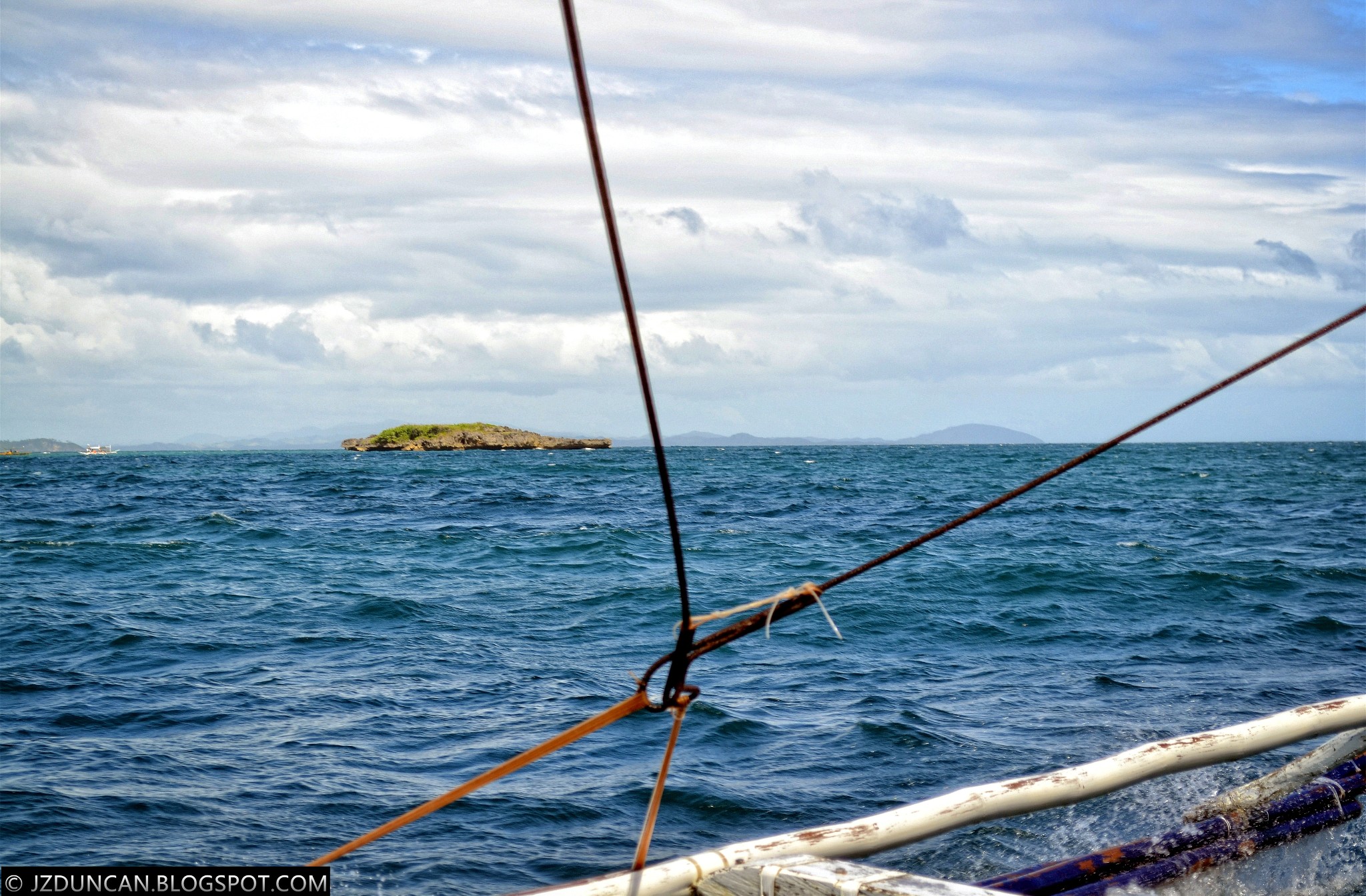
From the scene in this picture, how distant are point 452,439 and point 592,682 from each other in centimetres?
13201

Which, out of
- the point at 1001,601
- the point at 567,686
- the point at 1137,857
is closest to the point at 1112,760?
the point at 1137,857

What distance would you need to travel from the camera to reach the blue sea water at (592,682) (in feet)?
23.2

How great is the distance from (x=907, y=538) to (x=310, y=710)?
18.2m

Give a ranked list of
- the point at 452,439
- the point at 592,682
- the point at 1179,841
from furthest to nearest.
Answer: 1. the point at 452,439
2. the point at 592,682
3. the point at 1179,841

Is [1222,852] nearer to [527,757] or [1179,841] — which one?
[1179,841]

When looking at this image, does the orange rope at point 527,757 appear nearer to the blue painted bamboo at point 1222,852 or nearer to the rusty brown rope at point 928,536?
the rusty brown rope at point 928,536

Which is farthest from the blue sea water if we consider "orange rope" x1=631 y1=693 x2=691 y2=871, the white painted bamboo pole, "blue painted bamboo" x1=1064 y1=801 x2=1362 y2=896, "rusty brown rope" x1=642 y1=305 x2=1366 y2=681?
"orange rope" x1=631 y1=693 x2=691 y2=871

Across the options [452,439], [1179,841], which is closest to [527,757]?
[1179,841]

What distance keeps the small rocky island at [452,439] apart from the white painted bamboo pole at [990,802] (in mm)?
138476

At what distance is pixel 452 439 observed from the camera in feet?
460

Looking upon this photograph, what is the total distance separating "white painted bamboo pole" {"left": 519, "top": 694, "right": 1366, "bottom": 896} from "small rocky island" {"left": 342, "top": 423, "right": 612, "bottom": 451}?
13848 cm

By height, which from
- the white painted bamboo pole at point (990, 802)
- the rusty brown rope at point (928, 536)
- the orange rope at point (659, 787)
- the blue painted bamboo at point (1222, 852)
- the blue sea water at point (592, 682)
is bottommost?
the blue sea water at point (592, 682)

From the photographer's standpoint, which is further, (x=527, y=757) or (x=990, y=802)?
(x=990, y=802)

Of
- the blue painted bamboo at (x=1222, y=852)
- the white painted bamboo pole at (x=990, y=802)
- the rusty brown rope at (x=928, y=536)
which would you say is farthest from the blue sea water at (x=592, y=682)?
the rusty brown rope at (x=928, y=536)
